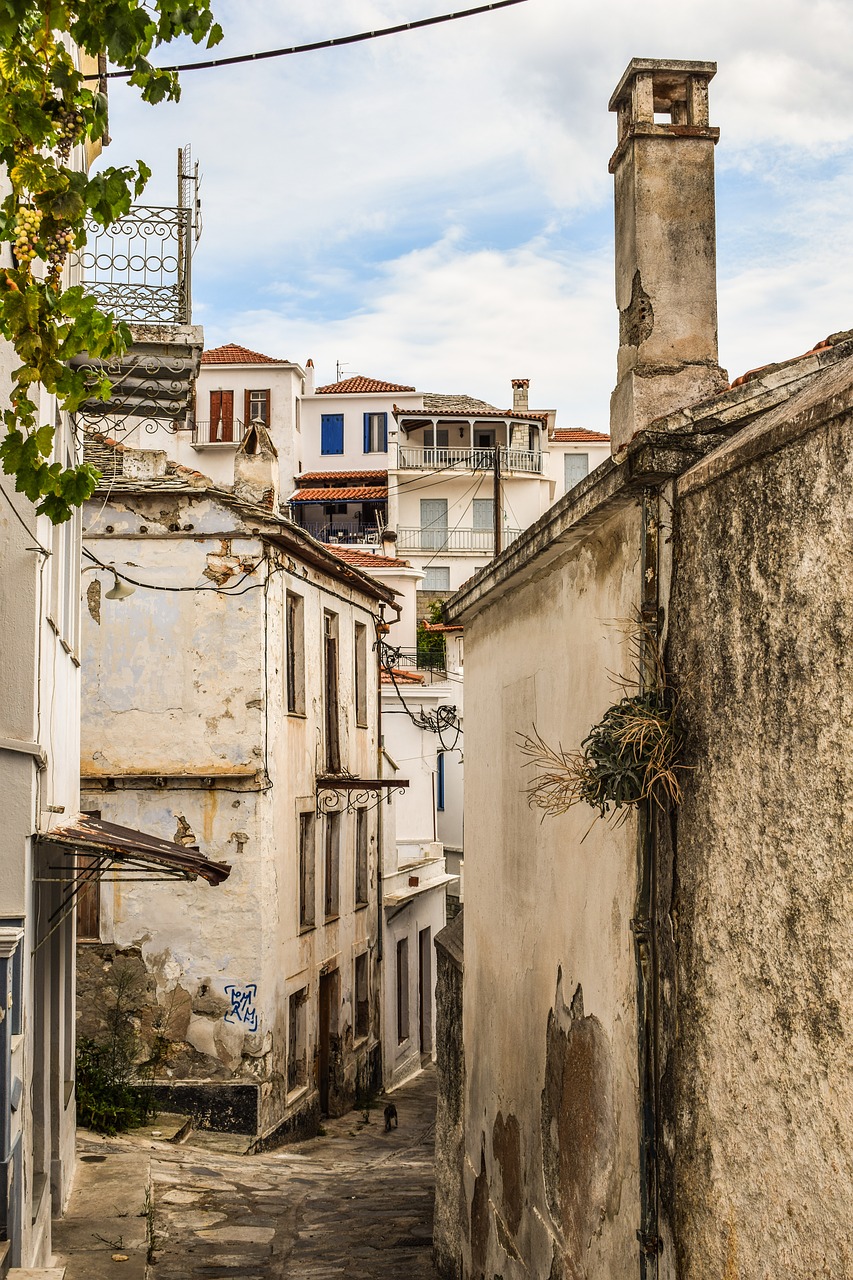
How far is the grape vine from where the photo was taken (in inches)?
184

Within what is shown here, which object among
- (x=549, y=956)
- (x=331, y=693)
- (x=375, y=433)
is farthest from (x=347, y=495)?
(x=549, y=956)

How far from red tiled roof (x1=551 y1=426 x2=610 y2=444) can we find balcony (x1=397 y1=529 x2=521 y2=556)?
683 centimetres

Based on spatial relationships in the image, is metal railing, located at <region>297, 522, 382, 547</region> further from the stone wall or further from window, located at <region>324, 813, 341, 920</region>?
the stone wall

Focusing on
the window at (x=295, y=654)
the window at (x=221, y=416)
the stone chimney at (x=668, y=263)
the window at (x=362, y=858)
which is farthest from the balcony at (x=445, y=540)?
the stone chimney at (x=668, y=263)

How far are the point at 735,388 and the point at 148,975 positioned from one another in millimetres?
13079

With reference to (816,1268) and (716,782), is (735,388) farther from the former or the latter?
(816,1268)

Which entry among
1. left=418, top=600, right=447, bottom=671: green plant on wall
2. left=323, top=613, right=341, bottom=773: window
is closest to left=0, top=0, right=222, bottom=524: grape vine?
left=323, top=613, right=341, bottom=773: window

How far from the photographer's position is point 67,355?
5.11 m

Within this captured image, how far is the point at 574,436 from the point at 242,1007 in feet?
141

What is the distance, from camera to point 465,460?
51.0 m

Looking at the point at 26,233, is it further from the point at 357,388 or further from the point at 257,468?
the point at 357,388

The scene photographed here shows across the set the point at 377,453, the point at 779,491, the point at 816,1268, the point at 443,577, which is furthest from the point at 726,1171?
the point at 377,453

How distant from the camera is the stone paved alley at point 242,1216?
10281mm

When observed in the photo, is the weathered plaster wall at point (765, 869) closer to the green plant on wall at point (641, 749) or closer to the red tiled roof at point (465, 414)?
the green plant on wall at point (641, 749)
